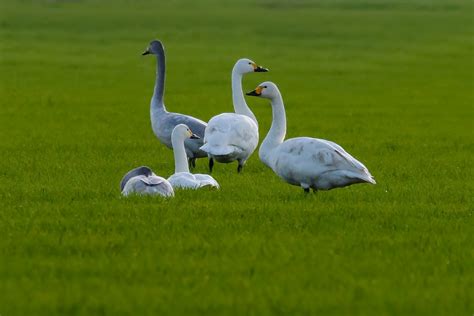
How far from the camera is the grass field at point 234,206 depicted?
7430 mm

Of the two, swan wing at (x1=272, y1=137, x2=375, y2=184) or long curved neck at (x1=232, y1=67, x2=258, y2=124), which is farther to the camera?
long curved neck at (x1=232, y1=67, x2=258, y2=124)

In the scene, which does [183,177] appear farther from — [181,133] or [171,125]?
[171,125]

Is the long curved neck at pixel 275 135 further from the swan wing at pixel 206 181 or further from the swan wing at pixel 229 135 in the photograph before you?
the swan wing at pixel 229 135

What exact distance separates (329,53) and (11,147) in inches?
1118

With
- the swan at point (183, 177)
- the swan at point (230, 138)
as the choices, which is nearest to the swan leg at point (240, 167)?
the swan at point (230, 138)

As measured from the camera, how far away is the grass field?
7430mm

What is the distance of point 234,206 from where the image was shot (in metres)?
10.9

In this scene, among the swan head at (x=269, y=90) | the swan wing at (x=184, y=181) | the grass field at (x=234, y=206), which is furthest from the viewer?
the swan head at (x=269, y=90)

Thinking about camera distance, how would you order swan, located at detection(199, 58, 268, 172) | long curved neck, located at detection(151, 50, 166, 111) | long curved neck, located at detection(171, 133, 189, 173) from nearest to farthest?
long curved neck, located at detection(171, 133, 189, 173) < swan, located at detection(199, 58, 268, 172) < long curved neck, located at detection(151, 50, 166, 111)

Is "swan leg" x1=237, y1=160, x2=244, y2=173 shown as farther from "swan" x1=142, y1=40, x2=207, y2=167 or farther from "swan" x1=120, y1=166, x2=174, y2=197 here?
"swan" x1=120, y1=166, x2=174, y2=197

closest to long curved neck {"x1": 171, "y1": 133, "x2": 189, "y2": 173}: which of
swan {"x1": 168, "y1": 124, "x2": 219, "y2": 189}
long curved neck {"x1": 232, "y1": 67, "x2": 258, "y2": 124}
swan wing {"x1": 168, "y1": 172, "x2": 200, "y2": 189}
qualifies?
swan {"x1": 168, "y1": 124, "x2": 219, "y2": 189}

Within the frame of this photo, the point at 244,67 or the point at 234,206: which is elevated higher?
the point at 244,67

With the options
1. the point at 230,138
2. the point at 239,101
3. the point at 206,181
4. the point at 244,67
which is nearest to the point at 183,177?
the point at 206,181

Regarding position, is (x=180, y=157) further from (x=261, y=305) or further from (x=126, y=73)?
(x=126, y=73)
